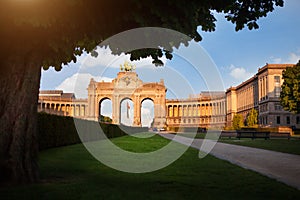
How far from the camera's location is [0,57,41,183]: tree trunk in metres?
6.07

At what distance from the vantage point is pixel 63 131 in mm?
19125

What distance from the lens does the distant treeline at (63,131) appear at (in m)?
15.7

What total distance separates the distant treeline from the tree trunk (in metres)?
8.96

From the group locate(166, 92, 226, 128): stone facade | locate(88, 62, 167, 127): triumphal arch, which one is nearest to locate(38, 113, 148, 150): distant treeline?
locate(88, 62, 167, 127): triumphal arch

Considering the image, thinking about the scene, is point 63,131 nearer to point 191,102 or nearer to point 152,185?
point 152,185

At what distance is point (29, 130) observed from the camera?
6.40m

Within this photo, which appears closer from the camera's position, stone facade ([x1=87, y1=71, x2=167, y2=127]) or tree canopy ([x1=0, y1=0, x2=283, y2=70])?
tree canopy ([x1=0, y1=0, x2=283, y2=70])

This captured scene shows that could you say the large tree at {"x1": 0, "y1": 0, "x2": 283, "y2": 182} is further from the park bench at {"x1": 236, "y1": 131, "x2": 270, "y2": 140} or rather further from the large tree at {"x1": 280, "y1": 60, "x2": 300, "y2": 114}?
the large tree at {"x1": 280, "y1": 60, "x2": 300, "y2": 114}

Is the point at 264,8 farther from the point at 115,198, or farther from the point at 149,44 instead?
the point at 115,198

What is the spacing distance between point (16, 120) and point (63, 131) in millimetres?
13207

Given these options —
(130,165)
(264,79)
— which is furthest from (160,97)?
(130,165)

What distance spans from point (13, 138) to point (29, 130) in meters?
0.33

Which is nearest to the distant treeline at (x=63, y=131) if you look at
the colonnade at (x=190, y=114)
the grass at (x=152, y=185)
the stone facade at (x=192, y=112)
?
the grass at (x=152, y=185)

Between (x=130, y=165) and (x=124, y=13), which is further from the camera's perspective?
(x=130, y=165)
